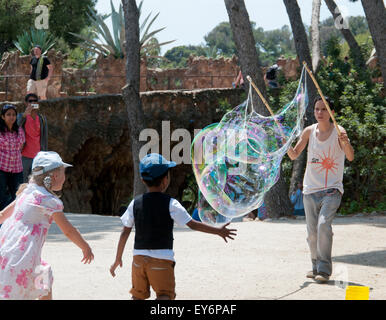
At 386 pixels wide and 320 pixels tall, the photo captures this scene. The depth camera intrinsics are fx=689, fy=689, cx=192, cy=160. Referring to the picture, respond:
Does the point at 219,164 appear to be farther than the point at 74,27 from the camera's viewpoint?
No

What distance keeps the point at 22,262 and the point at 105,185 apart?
777 inches

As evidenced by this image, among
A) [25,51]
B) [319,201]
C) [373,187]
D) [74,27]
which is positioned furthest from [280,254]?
[74,27]

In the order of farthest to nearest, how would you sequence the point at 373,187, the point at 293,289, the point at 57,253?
1. the point at 373,187
2. the point at 57,253
3. the point at 293,289

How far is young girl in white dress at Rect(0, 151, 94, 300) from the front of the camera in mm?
4344

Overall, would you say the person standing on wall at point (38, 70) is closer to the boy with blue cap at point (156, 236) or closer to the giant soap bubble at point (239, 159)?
the giant soap bubble at point (239, 159)

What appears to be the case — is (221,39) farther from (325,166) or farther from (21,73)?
(325,166)

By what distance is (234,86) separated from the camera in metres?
22.7

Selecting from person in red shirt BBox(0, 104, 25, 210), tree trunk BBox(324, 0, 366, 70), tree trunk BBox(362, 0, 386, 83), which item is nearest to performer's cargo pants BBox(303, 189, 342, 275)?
person in red shirt BBox(0, 104, 25, 210)

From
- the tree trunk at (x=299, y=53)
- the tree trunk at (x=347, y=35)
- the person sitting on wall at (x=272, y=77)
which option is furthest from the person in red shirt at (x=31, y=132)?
the person sitting on wall at (x=272, y=77)

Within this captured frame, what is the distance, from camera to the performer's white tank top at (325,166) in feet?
22.0

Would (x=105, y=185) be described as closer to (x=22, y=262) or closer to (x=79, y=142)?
(x=79, y=142)

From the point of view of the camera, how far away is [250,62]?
1371cm

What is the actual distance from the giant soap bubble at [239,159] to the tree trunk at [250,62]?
6.00m

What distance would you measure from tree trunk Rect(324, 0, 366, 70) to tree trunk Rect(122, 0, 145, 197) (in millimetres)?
5658
